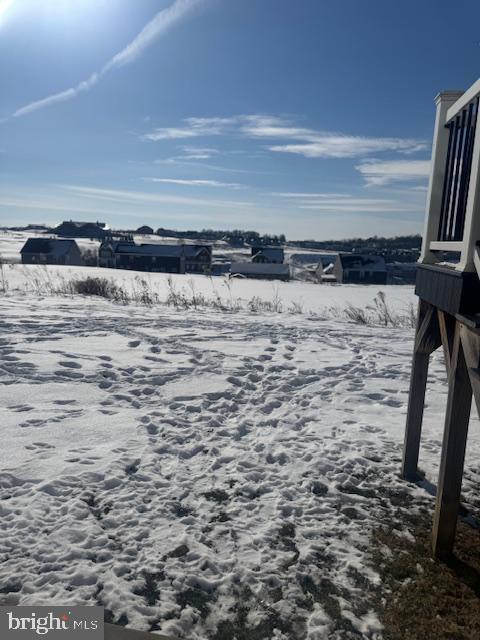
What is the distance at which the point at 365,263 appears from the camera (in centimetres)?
5469

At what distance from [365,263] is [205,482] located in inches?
2140

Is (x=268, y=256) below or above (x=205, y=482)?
above

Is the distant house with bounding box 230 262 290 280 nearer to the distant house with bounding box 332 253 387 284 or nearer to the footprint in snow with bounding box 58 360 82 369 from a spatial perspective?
the distant house with bounding box 332 253 387 284

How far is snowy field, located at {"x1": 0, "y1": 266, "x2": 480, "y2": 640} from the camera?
245 cm

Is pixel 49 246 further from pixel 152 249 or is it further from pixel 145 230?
pixel 145 230

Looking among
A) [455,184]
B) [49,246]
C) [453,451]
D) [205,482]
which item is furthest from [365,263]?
Answer: [453,451]

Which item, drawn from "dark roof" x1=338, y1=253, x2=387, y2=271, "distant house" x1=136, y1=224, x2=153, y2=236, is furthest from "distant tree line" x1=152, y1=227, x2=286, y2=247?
"dark roof" x1=338, y1=253, x2=387, y2=271

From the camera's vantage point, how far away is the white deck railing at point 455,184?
8.20ft

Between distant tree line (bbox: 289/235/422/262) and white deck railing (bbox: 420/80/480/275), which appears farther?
distant tree line (bbox: 289/235/422/262)

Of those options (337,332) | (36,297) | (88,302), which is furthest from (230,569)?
(36,297)

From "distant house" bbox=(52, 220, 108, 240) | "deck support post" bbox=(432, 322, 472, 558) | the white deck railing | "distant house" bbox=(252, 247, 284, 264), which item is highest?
"distant house" bbox=(52, 220, 108, 240)

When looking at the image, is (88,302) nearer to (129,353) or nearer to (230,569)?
(129,353)

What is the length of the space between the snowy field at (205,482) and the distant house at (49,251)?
52.6 m

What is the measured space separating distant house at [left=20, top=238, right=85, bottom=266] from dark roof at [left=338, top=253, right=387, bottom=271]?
35.8m
